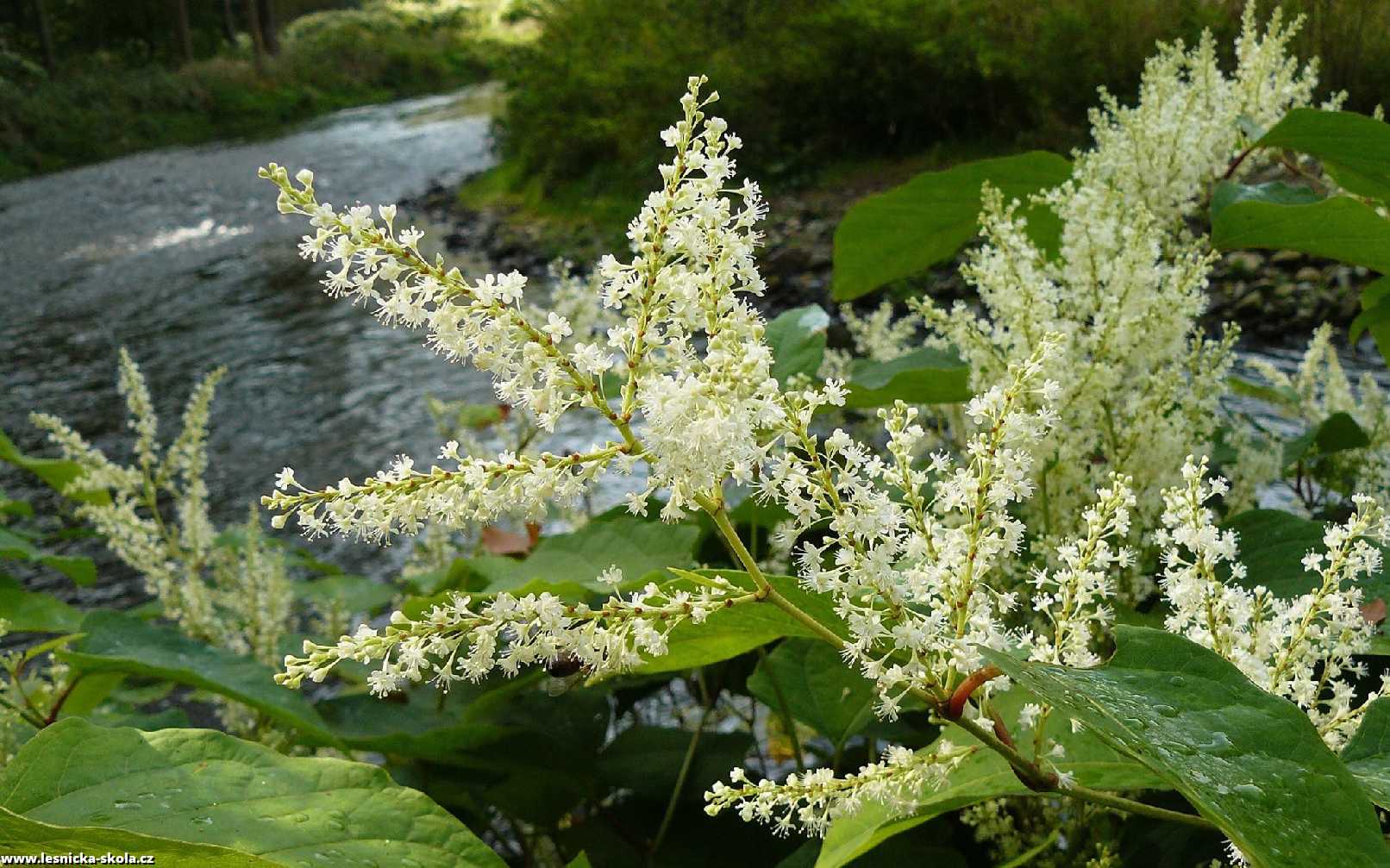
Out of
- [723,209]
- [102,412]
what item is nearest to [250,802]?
[723,209]

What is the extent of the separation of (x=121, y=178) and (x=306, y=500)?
2088 cm

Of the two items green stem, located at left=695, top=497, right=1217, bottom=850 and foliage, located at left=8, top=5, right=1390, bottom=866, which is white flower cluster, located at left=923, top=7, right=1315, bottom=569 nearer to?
foliage, located at left=8, top=5, right=1390, bottom=866

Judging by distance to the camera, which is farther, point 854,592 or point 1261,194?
point 1261,194

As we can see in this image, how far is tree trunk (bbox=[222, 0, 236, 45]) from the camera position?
37938 mm

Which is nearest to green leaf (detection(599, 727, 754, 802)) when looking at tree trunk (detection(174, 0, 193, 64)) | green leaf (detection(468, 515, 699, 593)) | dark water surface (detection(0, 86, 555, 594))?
green leaf (detection(468, 515, 699, 593))

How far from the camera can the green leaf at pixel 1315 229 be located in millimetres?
1461

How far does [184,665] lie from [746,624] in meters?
1.09

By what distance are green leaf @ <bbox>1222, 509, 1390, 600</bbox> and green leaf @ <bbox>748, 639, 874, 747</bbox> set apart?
52 cm

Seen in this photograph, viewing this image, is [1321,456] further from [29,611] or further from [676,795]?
[29,611]

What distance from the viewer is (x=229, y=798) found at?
1.02m

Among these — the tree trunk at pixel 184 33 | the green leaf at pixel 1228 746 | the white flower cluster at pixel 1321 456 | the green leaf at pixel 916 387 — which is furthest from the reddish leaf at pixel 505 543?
the tree trunk at pixel 184 33

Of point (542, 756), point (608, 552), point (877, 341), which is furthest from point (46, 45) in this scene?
point (542, 756)

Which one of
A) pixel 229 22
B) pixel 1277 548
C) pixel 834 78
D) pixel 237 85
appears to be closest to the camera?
pixel 1277 548

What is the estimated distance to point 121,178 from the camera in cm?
1881
